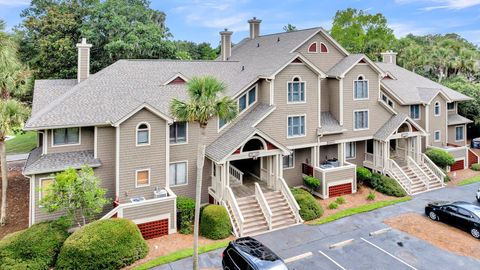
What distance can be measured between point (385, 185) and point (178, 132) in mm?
17276

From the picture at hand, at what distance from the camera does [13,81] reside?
2527 centimetres

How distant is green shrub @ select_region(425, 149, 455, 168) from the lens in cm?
3108

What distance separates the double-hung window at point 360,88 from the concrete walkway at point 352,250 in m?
11.3

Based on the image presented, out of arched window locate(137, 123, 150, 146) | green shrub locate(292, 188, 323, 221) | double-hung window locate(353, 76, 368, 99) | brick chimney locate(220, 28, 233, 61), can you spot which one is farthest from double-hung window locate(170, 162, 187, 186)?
brick chimney locate(220, 28, 233, 61)

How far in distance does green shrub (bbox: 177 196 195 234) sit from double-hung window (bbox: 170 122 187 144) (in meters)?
4.14

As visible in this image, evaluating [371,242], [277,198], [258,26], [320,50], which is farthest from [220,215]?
[258,26]

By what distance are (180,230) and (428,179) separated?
70.9ft

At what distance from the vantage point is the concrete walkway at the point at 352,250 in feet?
54.2

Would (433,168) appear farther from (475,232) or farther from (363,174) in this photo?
(475,232)

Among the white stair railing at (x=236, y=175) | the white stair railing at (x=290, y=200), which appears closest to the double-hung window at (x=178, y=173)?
the white stair railing at (x=236, y=175)

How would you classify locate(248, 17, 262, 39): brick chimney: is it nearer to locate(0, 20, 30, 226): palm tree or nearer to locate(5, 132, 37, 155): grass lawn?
locate(0, 20, 30, 226): palm tree

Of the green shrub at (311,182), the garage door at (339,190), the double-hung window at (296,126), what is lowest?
the garage door at (339,190)

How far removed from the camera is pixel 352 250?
18.0 metres

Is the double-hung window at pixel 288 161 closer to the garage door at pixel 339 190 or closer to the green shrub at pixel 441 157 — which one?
the garage door at pixel 339 190
